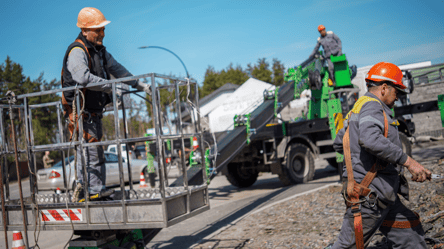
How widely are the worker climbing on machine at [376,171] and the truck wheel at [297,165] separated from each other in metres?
6.94

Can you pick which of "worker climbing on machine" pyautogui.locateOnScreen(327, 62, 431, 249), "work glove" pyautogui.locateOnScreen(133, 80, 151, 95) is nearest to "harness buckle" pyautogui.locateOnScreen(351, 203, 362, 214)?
"worker climbing on machine" pyautogui.locateOnScreen(327, 62, 431, 249)

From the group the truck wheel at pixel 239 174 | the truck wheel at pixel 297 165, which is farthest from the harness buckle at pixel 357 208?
the truck wheel at pixel 239 174

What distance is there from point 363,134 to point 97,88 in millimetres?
2762

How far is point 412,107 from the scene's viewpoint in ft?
32.0

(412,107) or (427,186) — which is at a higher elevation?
(412,107)

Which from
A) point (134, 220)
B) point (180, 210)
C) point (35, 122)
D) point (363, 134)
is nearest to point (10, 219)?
point (134, 220)

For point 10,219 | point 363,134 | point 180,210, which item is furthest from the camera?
point 10,219

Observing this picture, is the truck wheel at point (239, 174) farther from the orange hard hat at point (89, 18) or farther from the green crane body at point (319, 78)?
the orange hard hat at point (89, 18)

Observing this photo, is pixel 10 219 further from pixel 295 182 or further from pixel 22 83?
pixel 22 83

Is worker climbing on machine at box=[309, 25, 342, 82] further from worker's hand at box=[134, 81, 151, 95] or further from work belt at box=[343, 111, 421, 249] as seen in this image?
work belt at box=[343, 111, 421, 249]

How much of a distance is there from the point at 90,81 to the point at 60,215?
5.03 ft

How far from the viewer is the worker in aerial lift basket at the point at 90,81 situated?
3912 millimetres

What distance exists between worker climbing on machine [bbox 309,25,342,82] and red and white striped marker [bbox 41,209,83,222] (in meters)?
7.88

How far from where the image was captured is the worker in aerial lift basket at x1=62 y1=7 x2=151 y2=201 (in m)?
3.91
